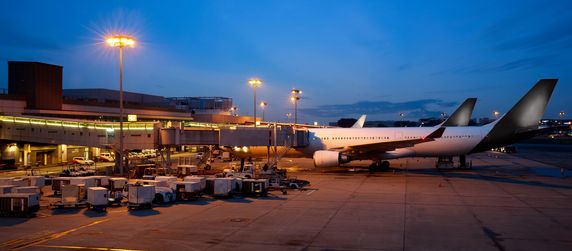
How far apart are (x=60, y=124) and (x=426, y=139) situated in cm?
2865

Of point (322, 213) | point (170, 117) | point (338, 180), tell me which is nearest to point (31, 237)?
point (322, 213)

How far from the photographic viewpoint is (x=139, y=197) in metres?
19.7

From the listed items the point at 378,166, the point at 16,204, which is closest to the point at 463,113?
the point at 378,166

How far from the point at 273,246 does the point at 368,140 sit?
27.3 m

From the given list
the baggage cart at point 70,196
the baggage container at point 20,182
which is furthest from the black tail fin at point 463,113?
the baggage container at point 20,182

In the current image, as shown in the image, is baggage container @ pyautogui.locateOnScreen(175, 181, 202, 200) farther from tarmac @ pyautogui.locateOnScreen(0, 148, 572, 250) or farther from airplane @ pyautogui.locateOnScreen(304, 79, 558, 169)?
airplane @ pyautogui.locateOnScreen(304, 79, 558, 169)

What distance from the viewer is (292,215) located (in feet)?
60.0

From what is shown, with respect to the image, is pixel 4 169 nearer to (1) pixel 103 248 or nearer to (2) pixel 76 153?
(2) pixel 76 153

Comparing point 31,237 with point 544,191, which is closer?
point 31,237

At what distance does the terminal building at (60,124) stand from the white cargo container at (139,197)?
36.2 ft

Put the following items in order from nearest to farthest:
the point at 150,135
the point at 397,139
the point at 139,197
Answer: the point at 139,197 → the point at 150,135 → the point at 397,139

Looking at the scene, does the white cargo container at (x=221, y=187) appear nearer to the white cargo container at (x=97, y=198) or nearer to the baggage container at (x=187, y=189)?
the baggage container at (x=187, y=189)

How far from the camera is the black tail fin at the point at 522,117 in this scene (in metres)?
36.5

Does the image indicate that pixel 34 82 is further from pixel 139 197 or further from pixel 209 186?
pixel 139 197
